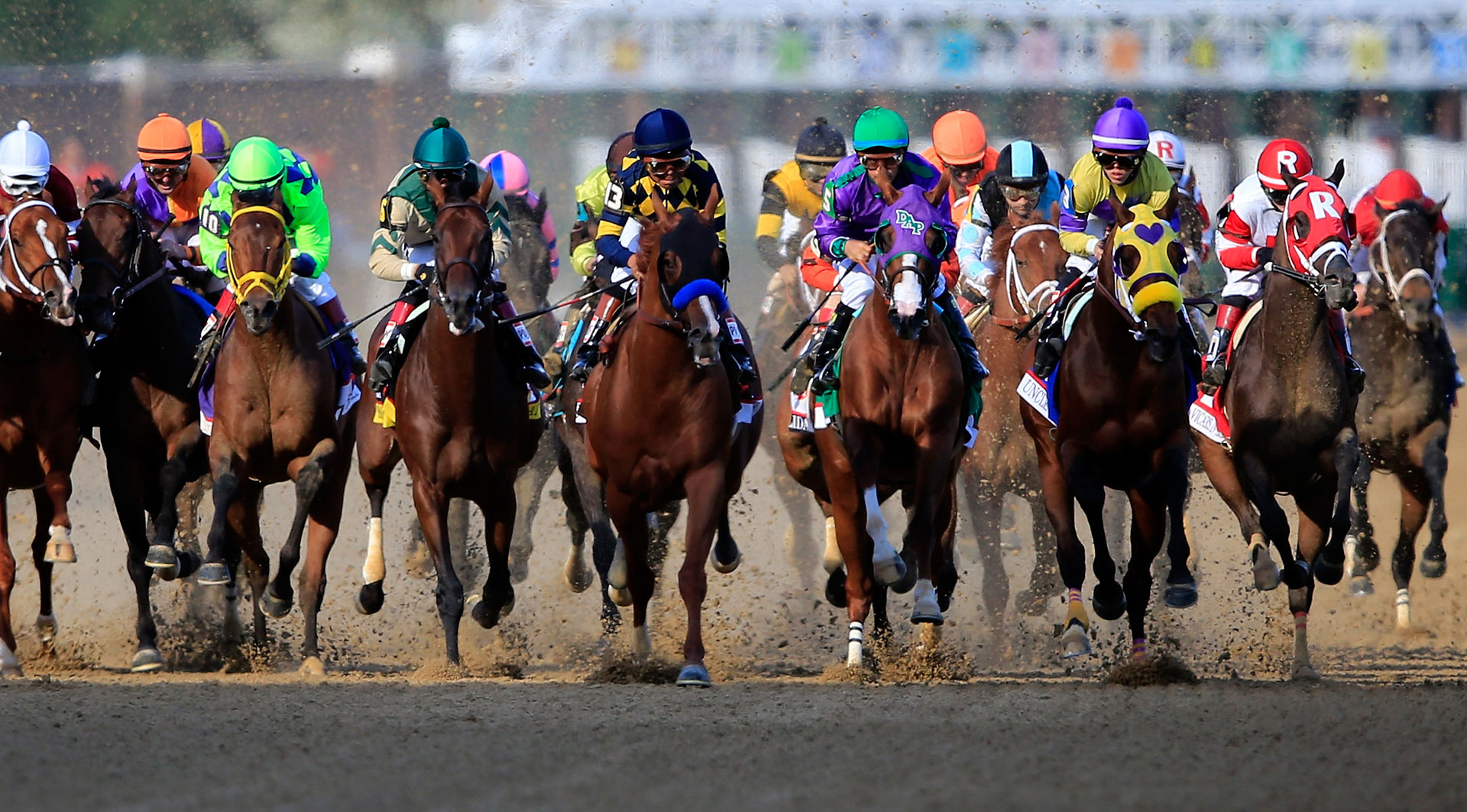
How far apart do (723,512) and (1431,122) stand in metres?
15.1

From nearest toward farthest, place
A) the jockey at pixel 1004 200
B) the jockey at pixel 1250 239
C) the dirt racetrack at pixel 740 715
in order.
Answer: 1. the dirt racetrack at pixel 740 715
2. the jockey at pixel 1250 239
3. the jockey at pixel 1004 200

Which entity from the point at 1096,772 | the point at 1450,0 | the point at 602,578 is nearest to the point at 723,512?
Answer: the point at 602,578

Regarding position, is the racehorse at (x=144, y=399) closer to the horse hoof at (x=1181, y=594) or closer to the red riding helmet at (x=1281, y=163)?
the horse hoof at (x=1181, y=594)

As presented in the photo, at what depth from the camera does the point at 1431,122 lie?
2264cm

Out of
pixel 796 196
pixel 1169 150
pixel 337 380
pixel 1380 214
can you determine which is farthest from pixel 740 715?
pixel 796 196

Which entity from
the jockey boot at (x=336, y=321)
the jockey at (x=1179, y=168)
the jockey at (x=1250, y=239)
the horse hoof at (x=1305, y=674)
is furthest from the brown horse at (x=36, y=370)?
the jockey at (x=1179, y=168)

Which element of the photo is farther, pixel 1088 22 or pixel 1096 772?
pixel 1088 22

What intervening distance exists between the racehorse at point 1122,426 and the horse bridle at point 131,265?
4.79m

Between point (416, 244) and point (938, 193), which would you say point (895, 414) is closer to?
point (938, 193)

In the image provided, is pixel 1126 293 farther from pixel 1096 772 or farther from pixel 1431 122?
pixel 1431 122

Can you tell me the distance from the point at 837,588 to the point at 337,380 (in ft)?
9.37

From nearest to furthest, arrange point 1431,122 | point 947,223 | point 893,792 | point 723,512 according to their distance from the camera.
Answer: point 893,792
point 947,223
point 723,512
point 1431,122

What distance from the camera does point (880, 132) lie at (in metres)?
10.1

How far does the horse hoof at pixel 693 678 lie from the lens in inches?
362
